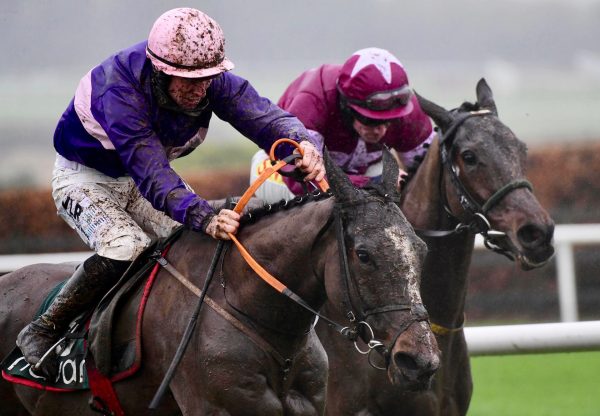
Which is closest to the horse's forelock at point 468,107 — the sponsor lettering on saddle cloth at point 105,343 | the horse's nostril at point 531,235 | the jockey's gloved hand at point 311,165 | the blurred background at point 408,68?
the horse's nostril at point 531,235

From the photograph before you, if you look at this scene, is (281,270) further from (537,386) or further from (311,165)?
(537,386)

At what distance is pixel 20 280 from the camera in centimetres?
532

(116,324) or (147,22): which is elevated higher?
(116,324)

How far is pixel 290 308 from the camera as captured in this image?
4168mm

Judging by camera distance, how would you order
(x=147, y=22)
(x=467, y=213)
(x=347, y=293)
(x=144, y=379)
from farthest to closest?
1. (x=147, y=22)
2. (x=467, y=213)
3. (x=144, y=379)
4. (x=347, y=293)

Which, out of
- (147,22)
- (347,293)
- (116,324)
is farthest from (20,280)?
(147,22)

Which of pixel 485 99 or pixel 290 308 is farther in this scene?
pixel 485 99

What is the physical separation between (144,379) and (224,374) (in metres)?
0.46

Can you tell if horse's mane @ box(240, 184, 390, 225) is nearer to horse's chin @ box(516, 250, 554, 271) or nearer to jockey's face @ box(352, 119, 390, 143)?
horse's chin @ box(516, 250, 554, 271)

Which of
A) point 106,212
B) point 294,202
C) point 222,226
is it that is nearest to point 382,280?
point 294,202

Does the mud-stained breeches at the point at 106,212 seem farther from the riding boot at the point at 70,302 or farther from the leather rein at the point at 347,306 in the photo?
the leather rein at the point at 347,306

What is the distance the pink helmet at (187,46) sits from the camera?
168 inches

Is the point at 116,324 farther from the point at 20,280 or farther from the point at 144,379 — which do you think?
the point at 20,280

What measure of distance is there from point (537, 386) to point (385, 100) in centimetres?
391
